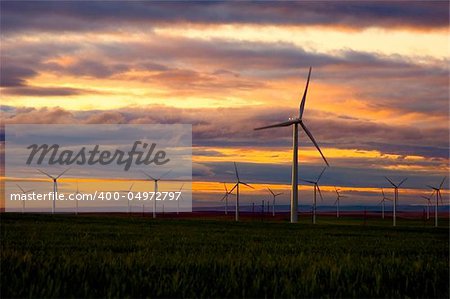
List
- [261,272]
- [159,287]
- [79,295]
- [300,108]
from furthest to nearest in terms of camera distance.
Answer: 1. [300,108]
2. [261,272]
3. [159,287]
4. [79,295]

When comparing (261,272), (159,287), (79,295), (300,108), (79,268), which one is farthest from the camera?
(300,108)

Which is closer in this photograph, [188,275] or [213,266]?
[188,275]

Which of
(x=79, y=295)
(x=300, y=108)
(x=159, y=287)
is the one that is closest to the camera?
(x=79, y=295)

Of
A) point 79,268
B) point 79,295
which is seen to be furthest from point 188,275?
point 79,295

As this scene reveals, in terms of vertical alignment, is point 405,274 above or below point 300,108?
below

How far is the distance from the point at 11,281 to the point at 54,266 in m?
2.59

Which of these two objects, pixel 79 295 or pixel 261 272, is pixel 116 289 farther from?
pixel 261 272

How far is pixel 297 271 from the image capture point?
65.9 feet

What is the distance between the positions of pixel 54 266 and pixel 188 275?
366cm

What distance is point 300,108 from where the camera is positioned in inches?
3947

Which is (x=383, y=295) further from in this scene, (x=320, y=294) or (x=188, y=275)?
(x=188, y=275)

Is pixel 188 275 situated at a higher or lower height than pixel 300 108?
lower

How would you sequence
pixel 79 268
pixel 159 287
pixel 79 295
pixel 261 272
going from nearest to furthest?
pixel 79 295, pixel 159 287, pixel 79 268, pixel 261 272

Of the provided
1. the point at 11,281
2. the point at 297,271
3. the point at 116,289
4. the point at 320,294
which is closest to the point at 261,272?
the point at 297,271
